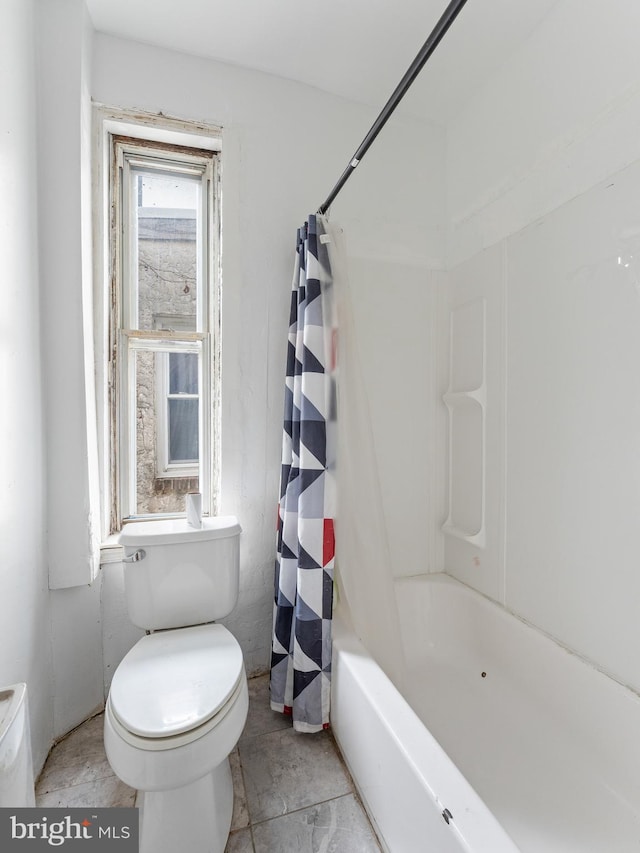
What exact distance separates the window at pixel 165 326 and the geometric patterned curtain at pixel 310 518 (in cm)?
46

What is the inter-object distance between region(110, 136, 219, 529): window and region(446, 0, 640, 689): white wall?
114cm

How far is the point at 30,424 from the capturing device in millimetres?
1255

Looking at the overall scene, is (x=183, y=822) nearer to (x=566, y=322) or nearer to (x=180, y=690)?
(x=180, y=690)

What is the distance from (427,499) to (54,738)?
163 cm

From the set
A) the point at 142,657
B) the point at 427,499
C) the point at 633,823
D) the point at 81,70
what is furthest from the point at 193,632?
the point at 81,70

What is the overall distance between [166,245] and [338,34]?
983 millimetres

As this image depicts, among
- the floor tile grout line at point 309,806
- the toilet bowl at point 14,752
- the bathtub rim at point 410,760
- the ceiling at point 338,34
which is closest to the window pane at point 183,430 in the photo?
the bathtub rim at point 410,760

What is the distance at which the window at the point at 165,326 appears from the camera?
1.67 meters

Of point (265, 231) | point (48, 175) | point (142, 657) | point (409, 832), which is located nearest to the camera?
point (409, 832)

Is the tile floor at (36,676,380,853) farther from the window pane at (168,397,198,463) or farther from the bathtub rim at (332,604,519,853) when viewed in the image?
the window pane at (168,397,198,463)

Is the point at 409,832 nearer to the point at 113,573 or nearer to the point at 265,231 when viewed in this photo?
the point at 113,573

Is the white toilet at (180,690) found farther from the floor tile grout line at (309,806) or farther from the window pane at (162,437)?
the window pane at (162,437)

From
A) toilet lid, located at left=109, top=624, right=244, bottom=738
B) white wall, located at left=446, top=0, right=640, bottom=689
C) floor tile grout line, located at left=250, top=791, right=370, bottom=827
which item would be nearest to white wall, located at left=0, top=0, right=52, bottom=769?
toilet lid, located at left=109, top=624, right=244, bottom=738

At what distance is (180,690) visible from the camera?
1.06m
